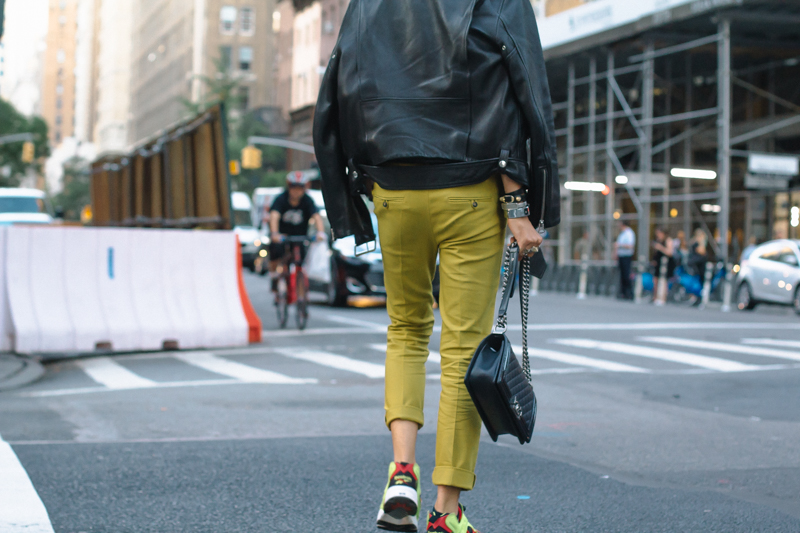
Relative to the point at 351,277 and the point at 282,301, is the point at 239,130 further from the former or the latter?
the point at 282,301

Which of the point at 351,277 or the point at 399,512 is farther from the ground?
the point at 351,277

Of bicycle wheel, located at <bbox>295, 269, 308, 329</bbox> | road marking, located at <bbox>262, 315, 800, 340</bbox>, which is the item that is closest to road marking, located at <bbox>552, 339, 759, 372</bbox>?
road marking, located at <bbox>262, 315, 800, 340</bbox>

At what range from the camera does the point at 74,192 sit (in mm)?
117125

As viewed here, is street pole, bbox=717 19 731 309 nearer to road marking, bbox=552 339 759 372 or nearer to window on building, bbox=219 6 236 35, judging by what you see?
road marking, bbox=552 339 759 372

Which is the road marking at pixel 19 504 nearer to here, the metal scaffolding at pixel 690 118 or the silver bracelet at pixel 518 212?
the silver bracelet at pixel 518 212

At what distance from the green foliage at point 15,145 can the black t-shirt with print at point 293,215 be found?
7865 centimetres

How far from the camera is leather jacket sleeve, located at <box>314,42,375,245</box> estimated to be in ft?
11.8

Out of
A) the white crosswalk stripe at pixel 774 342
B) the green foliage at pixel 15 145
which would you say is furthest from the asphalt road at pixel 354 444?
the green foliage at pixel 15 145

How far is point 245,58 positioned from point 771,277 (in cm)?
7601

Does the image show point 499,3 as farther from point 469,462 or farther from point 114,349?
point 114,349

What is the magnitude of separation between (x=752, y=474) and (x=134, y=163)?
1639cm

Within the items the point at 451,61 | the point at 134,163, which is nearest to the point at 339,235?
the point at 451,61

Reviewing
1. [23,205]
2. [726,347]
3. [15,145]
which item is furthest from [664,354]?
[15,145]

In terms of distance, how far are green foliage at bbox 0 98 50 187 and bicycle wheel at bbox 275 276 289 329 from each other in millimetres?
78478
